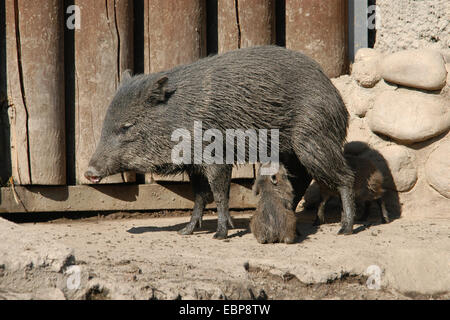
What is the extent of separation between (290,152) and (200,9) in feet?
6.07

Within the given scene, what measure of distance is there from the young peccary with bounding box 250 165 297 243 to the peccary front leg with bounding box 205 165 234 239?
1.08 feet

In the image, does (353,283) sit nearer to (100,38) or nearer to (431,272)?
(431,272)

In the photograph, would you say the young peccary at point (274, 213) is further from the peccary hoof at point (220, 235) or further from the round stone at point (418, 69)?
the round stone at point (418, 69)

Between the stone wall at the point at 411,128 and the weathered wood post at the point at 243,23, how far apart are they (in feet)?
3.71

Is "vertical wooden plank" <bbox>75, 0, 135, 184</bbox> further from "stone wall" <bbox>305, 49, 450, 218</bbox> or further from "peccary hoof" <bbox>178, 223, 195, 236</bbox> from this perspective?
"stone wall" <bbox>305, 49, 450, 218</bbox>

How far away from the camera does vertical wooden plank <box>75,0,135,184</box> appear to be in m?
6.55

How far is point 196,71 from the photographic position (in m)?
5.85

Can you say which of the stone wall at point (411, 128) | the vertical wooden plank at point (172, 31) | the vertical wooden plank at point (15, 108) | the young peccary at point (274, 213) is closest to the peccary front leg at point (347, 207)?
the young peccary at point (274, 213)

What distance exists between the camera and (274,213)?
5.50 metres

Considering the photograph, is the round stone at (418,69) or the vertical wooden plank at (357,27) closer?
the round stone at (418,69)

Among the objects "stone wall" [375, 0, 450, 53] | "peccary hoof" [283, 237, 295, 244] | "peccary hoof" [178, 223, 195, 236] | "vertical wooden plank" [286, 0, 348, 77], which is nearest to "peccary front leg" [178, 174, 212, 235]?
"peccary hoof" [178, 223, 195, 236]

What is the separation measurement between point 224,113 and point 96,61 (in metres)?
1.68

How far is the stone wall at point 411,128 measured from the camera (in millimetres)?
6504

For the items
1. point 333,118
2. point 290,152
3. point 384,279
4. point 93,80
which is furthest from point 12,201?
point 384,279
